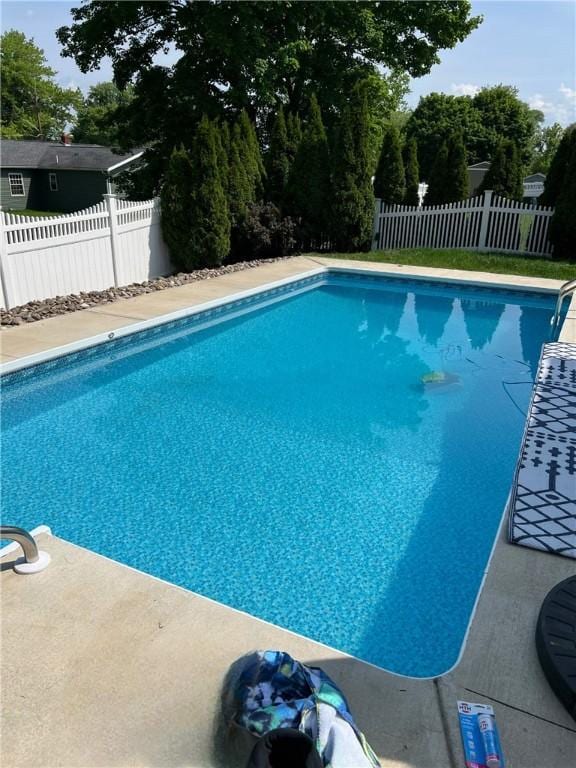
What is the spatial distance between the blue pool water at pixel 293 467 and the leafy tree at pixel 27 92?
48159 mm

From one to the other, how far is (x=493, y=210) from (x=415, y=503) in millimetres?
11254

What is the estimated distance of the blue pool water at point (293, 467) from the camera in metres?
3.49

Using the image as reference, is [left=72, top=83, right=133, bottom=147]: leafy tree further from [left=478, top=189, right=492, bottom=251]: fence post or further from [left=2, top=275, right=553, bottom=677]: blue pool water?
[left=2, top=275, right=553, bottom=677]: blue pool water

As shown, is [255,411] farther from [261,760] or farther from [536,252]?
[536,252]

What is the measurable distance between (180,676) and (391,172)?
46.8 ft

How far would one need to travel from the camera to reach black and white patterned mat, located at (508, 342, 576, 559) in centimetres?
352

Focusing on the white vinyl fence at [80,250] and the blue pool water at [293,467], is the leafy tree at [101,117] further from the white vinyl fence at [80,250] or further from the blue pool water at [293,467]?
the blue pool water at [293,467]

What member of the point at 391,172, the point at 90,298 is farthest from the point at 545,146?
the point at 90,298

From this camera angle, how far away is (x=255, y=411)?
6168 millimetres

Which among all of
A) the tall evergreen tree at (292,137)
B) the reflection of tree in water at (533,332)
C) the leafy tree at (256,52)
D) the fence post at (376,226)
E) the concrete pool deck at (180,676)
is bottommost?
the reflection of tree in water at (533,332)

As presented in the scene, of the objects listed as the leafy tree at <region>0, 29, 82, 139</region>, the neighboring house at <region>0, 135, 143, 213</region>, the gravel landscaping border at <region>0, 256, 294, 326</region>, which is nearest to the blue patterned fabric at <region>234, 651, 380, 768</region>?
the gravel landscaping border at <region>0, 256, 294, 326</region>

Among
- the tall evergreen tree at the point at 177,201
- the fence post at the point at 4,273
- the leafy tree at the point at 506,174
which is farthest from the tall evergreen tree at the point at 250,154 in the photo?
the fence post at the point at 4,273

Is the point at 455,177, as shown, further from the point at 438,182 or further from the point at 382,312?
the point at 382,312

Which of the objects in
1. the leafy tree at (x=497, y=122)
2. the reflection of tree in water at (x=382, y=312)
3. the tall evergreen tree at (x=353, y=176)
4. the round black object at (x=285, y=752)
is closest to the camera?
the round black object at (x=285, y=752)
